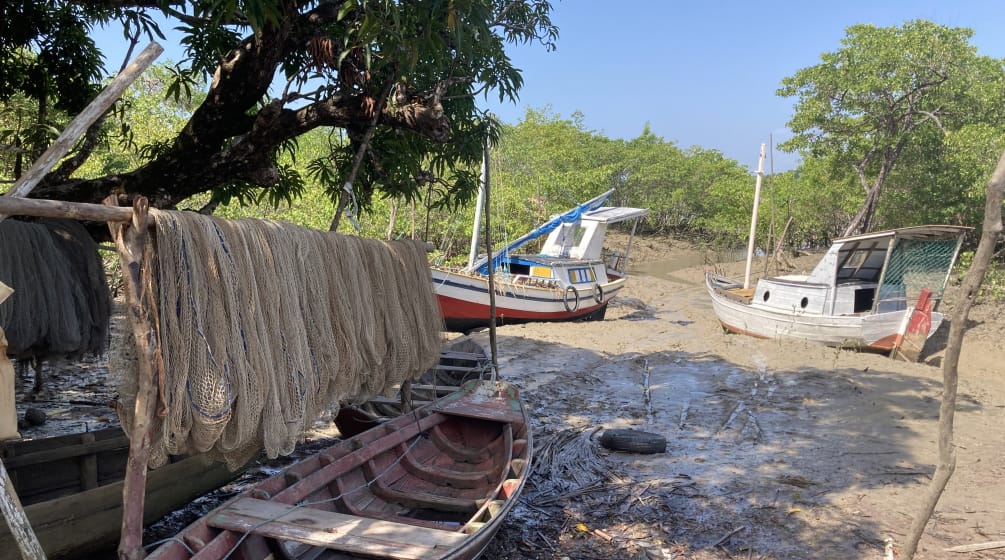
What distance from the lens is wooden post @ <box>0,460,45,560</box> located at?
241cm

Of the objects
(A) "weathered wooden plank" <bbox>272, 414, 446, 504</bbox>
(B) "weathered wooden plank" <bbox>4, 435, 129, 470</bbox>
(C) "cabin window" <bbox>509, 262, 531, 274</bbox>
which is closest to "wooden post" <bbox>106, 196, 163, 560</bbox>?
(A) "weathered wooden plank" <bbox>272, 414, 446, 504</bbox>

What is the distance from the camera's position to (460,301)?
1464 cm

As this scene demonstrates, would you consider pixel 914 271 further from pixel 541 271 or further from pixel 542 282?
pixel 541 271

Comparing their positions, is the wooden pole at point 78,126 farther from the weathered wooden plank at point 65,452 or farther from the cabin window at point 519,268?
the cabin window at point 519,268

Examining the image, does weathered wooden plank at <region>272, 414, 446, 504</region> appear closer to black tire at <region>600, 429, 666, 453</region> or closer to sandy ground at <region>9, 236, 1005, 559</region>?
sandy ground at <region>9, 236, 1005, 559</region>

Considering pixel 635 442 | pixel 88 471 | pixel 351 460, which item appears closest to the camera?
pixel 88 471

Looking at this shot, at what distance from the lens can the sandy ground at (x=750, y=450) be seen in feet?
16.0

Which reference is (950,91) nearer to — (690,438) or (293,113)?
(690,438)

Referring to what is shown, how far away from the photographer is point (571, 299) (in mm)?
16672

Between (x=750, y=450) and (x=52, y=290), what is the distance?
22.4 feet

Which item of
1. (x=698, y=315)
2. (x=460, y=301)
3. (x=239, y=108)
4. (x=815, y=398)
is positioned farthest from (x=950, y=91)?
(x=239, y=108)

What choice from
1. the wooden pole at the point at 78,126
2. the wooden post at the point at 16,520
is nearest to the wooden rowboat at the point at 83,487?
the wooden post at the point at 16,520

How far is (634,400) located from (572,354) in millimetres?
3026

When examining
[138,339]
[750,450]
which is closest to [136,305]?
[138,339]
